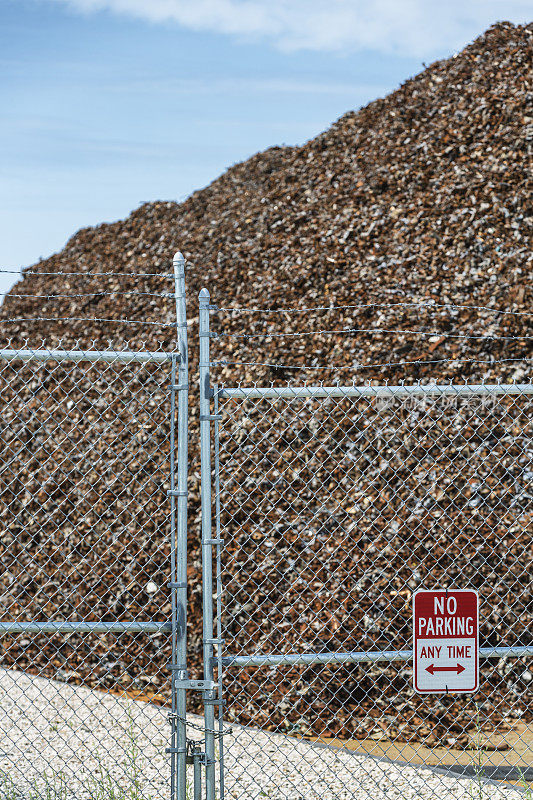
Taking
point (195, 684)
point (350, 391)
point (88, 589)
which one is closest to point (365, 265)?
point (88, 589)

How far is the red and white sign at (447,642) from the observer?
3408 mm

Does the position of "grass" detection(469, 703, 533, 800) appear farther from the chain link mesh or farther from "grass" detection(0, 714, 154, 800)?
"grass" detection(0, 714, 154, 800)

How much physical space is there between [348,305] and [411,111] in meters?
3.50

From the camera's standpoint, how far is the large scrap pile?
19.6 ft

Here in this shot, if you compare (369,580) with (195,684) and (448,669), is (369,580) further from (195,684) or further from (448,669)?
(195,684)

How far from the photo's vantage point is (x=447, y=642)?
345cm

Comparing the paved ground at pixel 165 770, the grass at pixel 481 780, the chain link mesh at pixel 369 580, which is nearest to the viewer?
the grass at pixel 481 780

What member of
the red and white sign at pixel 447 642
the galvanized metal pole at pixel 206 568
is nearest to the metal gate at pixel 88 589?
the galvanized metal pole at pixel 206 568

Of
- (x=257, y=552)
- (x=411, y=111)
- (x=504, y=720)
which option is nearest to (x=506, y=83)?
(x=411, y=111)

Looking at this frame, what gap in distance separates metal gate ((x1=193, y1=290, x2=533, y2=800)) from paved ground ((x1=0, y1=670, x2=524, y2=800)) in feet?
0.06

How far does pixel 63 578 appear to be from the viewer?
21.8 ft

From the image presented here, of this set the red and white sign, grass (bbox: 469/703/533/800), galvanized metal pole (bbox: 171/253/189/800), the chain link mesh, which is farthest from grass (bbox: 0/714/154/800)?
grass (bbox: 469/703/533/800)

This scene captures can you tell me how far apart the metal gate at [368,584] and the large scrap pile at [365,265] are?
44 millimetres

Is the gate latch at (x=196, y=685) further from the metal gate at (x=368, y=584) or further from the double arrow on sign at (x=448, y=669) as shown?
the metal gate at (x=368, y=584)
